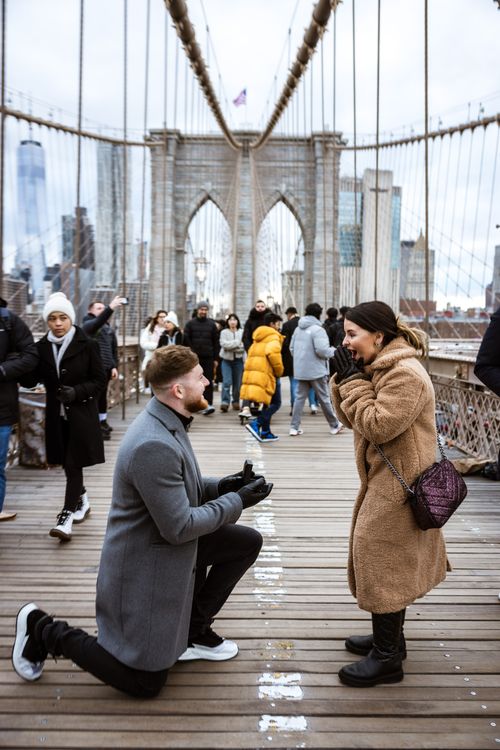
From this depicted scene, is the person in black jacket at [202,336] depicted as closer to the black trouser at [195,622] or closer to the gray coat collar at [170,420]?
the black trouser at [195,622]

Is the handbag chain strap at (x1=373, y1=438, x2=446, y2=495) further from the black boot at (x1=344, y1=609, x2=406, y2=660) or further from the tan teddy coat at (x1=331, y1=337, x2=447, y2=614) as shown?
the black boot at (x1=344, y1=609, x2=406, y2=660)

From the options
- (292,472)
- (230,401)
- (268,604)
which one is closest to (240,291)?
(230,401)

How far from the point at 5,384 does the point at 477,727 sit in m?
2.45

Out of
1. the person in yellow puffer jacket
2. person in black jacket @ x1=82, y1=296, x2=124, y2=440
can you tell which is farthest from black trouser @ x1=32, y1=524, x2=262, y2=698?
the person in yellow puffer jacket

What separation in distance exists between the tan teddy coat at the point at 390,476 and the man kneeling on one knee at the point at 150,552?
0.36 meters

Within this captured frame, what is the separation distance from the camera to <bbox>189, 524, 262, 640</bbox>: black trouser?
79.3 inches

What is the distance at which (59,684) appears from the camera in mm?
1868

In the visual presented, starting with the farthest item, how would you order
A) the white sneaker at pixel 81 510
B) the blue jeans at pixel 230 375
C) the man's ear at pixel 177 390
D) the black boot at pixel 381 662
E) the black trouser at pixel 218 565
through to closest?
the blue jeans at pixel 230 375, the white sneaker at pixel 81 510, the black trouser at pixel 218 565, the black boot at pixel 381 662, the man's ear at pixel 177 390

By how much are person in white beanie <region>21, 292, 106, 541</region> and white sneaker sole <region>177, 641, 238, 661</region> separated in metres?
1.31

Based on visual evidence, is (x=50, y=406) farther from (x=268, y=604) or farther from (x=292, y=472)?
(x=292, y=472)

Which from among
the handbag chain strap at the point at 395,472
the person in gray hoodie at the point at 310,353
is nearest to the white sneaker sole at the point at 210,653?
the handbag chain strap at the point at 395,472

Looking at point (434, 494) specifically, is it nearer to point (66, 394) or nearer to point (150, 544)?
point (150, 544)

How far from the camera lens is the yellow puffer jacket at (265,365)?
5.89 meters

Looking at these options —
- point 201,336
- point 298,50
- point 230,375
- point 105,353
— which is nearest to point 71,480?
point 105,353
